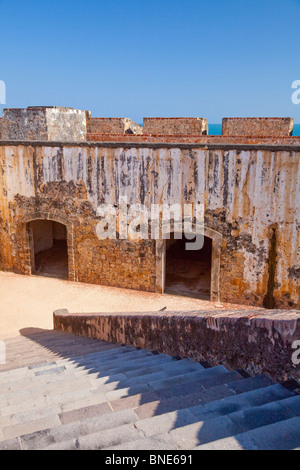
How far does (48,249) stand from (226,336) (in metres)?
11.0

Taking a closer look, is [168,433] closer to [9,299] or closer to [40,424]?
[40,424]

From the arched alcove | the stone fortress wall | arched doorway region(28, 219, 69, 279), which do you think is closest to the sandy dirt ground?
the stone fortress wall

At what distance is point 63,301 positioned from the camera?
9273 mm

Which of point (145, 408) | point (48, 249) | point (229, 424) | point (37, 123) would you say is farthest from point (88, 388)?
point (48, 249)

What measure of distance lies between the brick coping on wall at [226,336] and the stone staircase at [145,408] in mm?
119

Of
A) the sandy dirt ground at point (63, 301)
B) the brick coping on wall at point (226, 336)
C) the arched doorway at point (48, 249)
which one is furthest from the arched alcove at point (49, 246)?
the brick coping on wall at point (226, 336)

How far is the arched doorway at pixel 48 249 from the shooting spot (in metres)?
11.1

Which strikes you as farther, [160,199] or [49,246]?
[49,246]

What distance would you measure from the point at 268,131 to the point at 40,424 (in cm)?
1370

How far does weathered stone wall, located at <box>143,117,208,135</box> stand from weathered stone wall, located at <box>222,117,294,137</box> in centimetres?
95

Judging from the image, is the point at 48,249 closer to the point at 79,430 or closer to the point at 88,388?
the point at 88,388

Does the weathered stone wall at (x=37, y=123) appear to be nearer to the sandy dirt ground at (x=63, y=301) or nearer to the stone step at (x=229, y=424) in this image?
the sandy dirt ground at (x=63, y=301)

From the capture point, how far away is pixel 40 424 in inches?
90.8

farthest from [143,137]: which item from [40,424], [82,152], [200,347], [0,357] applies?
[40,424]
